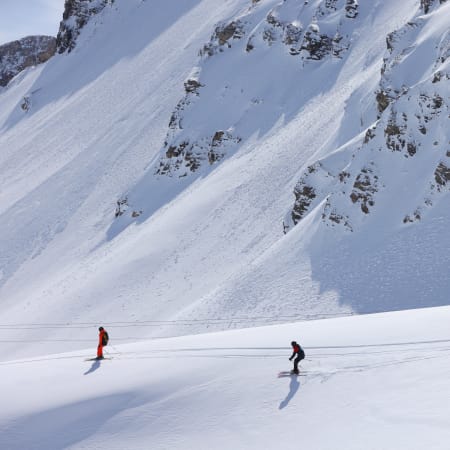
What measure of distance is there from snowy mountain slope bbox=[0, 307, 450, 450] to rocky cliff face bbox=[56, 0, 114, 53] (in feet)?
342

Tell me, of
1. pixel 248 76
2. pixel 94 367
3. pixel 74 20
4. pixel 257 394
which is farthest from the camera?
pixel 74 20

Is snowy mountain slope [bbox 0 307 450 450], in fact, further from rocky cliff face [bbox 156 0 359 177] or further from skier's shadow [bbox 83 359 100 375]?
rocky cliff face [bbox 156 0 359 177]

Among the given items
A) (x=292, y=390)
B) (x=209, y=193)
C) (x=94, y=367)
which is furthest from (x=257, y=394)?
(x=209, y=193)

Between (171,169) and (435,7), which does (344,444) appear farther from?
(171,169)

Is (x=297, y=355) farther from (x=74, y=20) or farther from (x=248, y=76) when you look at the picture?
(x=74, y=20)

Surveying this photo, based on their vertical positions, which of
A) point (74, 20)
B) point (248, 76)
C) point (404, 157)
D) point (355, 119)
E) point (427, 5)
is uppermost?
point (74, 20)

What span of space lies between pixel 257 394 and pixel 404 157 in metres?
22.4

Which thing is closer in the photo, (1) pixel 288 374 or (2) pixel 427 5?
(1) pixel 288 374

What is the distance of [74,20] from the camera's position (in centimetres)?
11631

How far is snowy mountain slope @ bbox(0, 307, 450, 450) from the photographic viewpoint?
1200 cm

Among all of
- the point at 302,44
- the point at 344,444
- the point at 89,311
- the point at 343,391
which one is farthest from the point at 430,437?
the point at 302,44

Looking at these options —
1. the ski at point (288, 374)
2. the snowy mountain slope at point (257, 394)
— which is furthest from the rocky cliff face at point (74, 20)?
the ski at point (288, 374)

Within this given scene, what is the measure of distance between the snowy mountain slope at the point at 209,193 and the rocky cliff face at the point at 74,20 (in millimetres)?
24972

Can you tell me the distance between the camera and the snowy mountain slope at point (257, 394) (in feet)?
39.4
